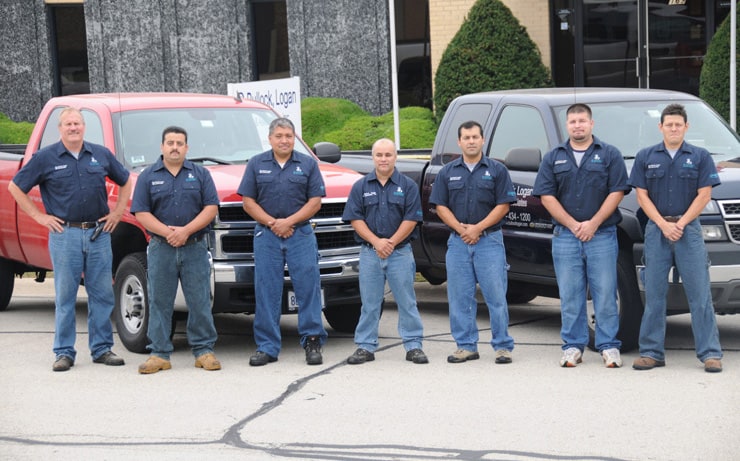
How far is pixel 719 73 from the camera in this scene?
18.1m

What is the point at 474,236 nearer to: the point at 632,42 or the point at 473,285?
the point at 473,285

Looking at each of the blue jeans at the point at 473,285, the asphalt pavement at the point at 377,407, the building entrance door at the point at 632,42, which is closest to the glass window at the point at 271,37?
the building entrance door at the point at 632,42

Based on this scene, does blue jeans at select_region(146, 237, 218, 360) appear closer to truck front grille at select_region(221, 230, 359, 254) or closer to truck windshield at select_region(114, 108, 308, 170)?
truck front grille at select_region(221, 230, 359, 254)

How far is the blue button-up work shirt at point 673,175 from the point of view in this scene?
823 centimetres

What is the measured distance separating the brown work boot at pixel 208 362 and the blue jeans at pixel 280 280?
37 cm

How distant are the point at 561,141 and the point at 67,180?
3.83m

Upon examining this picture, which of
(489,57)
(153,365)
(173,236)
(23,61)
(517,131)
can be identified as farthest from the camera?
(23,61)

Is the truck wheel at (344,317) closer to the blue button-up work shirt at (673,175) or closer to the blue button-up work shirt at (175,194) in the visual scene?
the blue button-up work shirt at (175,194)

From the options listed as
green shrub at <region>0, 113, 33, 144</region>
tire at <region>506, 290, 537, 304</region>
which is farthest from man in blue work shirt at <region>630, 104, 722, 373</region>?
green shrub at <region>0, 113, 33, 144</region>

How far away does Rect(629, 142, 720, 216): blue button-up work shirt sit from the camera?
8.23 metres

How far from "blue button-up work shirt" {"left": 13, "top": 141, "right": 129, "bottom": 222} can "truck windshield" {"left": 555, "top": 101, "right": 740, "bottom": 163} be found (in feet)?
12.0

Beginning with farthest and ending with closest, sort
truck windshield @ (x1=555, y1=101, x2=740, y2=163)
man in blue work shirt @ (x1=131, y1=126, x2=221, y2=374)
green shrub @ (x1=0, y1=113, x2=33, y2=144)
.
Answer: green shrub @ (x1=0, y1=113, x2=33, y2=144), truck windshield @ (x1=555, y1=101, x2=740, y2=163), man in blue work shirt @ (x1=131, y1=126, x2=221, y2=374)

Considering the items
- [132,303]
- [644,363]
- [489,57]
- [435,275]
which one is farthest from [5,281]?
[489,57]

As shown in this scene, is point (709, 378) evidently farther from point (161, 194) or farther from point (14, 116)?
point (14, 116)
